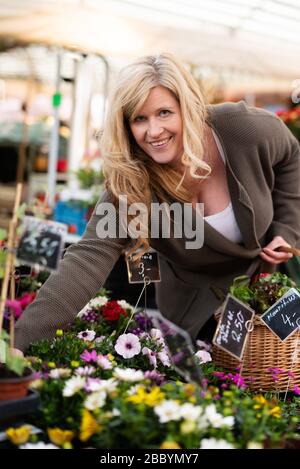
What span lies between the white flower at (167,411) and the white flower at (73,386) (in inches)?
8.0

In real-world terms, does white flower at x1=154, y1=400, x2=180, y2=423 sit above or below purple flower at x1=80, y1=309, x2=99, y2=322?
below

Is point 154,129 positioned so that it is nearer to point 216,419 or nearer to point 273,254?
point 273,254

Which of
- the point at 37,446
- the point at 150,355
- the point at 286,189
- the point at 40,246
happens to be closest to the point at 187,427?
the point at 37,446

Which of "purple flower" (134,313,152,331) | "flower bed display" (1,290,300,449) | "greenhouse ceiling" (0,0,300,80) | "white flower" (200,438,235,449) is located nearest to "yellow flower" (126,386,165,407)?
"flower bed display" (1,290,300,449)

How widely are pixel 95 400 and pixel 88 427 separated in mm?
53

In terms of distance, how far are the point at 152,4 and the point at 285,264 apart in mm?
2773

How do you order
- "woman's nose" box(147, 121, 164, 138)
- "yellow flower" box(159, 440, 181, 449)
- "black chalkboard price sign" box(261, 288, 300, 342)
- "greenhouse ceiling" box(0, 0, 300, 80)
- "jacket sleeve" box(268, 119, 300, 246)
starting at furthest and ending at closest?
1. "greenhouse ceiling" box(0, 0, 300, 80)
2. "jacket sleeve" box(268, 119, 300, 246)
3. "woman's nose" box(147, 121, 164, 138)
4. "black chalkboard price sign" box(261, 288, 300, 342)
5. "yellow flower" box(159, 440, 181, 449)

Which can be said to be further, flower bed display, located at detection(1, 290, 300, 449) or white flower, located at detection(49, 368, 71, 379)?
white flower, located at detection(49, 368, 71, 379)

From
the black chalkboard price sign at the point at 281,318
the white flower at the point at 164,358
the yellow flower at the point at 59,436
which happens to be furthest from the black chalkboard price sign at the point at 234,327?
the yellow flower at the point at 59,436

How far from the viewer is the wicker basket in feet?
Answer: 5.22

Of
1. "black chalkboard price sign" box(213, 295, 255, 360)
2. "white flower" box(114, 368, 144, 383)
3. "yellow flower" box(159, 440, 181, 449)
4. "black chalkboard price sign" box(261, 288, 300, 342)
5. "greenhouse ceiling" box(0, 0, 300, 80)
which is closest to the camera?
"yellow flower" box(159, 440, 181, 449)

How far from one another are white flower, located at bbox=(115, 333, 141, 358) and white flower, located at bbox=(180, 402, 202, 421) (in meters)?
0.52

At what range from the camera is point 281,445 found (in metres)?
1.09

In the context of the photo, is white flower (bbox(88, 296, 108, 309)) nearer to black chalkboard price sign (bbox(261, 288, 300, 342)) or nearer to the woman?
the woman
